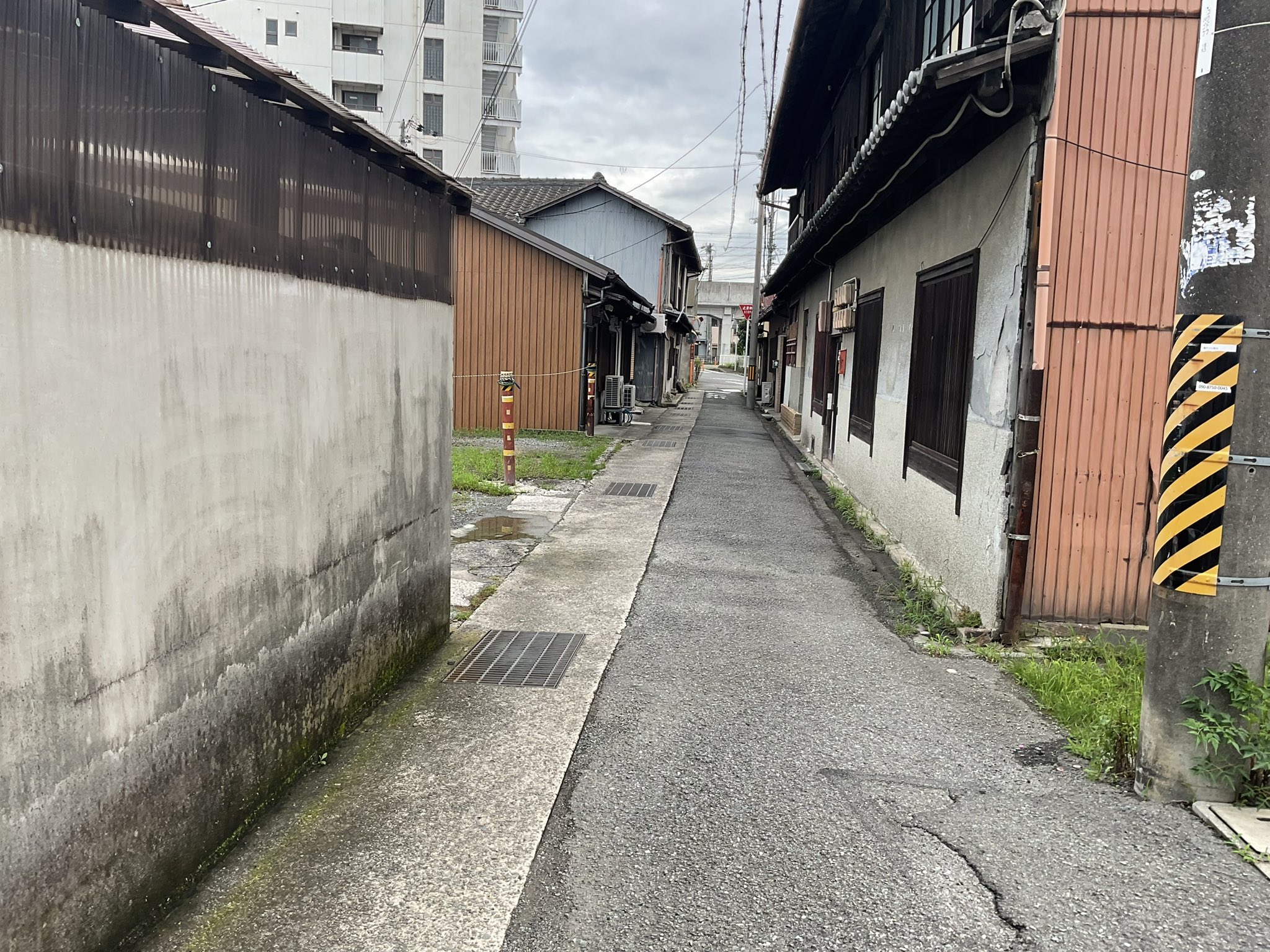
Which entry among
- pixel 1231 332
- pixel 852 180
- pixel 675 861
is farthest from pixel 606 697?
pixel 852 180

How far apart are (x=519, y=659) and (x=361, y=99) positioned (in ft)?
124

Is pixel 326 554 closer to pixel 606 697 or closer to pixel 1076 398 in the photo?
pixel 606 697

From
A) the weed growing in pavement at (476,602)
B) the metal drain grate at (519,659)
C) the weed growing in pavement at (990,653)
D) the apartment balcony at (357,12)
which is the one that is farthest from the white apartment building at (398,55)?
the weed growing in pavement at (990,653)

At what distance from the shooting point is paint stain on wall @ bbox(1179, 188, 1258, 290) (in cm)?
340

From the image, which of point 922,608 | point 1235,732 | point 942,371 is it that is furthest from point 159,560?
point 942,371

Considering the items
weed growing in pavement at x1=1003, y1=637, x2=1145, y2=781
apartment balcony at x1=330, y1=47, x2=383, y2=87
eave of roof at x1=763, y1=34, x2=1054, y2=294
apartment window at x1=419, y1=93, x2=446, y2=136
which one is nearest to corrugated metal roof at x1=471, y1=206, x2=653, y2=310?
eave of roof at x1=763, y1=34, x2=1054, y2=294

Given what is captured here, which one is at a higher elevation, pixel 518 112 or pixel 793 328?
pixel 518 112

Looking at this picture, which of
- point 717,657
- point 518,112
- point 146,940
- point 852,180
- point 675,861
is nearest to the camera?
point 146,940

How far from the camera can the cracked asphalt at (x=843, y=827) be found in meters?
2.83

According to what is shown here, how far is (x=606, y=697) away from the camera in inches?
187

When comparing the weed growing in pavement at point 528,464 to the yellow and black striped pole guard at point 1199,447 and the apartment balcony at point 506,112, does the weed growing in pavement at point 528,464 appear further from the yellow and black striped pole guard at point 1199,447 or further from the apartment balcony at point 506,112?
the apartment balcony at point 506,112

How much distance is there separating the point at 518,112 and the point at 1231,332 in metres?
41.4

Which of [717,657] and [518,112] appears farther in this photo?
[518,112]

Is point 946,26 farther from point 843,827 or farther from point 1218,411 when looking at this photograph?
point 843,827
